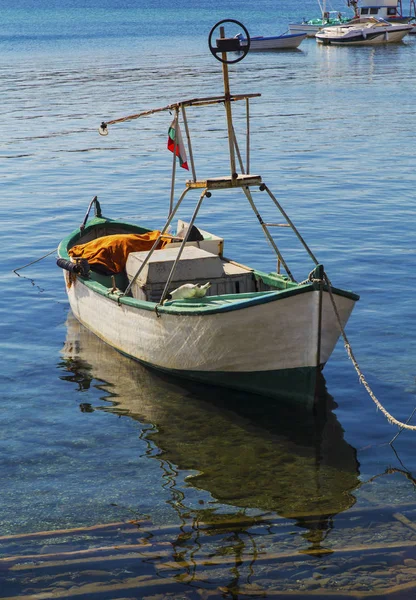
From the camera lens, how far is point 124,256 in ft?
53.0

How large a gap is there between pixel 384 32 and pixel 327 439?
265ft

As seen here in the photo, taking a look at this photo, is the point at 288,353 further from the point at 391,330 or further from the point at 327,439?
the point at 391,330

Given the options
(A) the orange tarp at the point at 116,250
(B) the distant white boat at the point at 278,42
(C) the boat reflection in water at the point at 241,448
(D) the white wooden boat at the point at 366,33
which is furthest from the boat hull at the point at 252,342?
(D) the white wooden boat at the point at 366,33

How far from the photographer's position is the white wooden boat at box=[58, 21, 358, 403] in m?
12.0

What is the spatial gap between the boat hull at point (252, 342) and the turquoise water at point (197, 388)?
0.40 m

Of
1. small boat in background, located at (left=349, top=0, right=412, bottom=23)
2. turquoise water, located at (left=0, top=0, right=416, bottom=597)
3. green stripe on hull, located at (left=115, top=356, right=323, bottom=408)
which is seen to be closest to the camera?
turquoise water, located at (left=0, top=0, right=416, bottom=597)

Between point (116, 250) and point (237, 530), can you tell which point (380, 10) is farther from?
point (237, 530)

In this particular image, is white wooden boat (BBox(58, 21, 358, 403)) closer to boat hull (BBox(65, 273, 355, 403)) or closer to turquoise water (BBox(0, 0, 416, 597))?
boat hull (BBox(65, 273, 355, 403))

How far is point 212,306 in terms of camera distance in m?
12.8

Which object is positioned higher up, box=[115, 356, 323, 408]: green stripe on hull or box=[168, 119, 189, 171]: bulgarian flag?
box=[168, 119, 189, 171]: bulgarian flag

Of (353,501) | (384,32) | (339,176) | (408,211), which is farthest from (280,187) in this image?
(384,32)

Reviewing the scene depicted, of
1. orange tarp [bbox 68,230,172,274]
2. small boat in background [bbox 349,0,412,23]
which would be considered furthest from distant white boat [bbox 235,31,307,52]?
orange tarp [bbox 68,230,172,274]

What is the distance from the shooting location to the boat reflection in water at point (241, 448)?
10086mm

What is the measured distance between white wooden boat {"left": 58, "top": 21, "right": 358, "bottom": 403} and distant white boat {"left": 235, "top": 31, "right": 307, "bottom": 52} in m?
72.6
